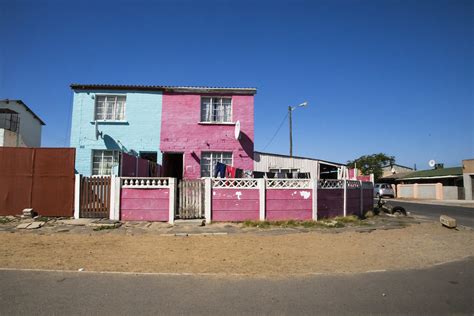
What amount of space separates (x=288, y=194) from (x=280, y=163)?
10907 millimetres

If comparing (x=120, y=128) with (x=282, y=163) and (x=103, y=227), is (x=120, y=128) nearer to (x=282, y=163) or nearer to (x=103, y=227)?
(x=103, y=227)

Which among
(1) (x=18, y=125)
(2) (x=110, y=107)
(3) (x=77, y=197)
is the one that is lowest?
(3) (x=77, y=197)

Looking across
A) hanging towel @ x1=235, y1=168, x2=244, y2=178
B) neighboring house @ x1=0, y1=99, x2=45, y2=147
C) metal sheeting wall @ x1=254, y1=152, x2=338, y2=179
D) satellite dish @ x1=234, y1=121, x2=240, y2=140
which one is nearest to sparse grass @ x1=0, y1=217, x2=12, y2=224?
hanging towel @ x1=235, y1=168, x2=244, y2=178

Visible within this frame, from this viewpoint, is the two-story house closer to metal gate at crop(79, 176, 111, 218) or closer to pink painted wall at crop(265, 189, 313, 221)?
metal gate at crop(79, 176, 111, 218)

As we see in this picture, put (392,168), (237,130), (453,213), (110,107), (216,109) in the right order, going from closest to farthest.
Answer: (237,130)
(110,107)
(216,109)
(453,213)
(392,168)

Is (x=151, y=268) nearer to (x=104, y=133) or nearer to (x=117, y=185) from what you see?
(x=117, y=185)

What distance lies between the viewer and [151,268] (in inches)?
236

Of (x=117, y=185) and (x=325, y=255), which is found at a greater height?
(x=117, y=185)

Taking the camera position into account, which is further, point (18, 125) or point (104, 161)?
point (18, 125)

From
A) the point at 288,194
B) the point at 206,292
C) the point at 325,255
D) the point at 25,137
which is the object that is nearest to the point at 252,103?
the point at 288,194

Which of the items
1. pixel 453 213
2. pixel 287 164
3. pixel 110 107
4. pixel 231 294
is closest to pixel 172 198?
pixel 231 294

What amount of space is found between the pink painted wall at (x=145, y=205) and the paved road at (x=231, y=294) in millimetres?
5454

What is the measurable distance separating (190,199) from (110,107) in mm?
7855

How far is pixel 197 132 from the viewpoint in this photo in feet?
52.5
